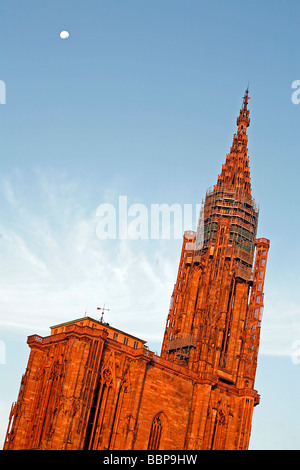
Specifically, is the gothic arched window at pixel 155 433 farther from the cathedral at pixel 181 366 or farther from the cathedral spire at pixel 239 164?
the cathedral spire at pixel 239 164

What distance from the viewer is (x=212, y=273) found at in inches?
3681

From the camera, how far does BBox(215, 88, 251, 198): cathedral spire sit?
101812mm

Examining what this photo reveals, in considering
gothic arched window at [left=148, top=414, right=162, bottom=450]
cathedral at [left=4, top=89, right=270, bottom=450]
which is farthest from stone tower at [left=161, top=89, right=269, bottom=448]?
gothic arched window at [left=148, top=414, right=162, bottom=450]

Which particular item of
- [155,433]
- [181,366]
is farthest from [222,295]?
[155,433]

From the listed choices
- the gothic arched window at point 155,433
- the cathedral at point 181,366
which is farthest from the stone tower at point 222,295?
the gothic arched window at point 155,433

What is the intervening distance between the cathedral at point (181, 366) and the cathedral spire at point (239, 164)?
0.25 meters

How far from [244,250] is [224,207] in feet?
21.6

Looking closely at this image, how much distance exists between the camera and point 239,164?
10481 centimetres

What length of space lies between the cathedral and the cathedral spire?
0.25 m

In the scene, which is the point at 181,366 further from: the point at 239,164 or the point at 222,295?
the point at 239,164

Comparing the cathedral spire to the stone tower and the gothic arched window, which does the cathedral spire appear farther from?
the gothic arched window
